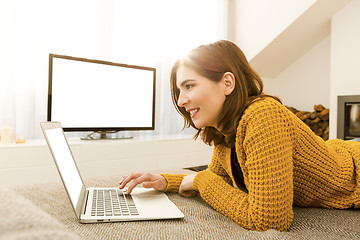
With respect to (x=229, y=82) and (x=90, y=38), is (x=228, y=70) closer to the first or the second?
(x=229, y=82)

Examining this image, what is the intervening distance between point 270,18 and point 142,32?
1783 millimetres

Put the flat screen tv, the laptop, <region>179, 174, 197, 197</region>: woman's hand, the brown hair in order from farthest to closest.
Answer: the flat screen tv
<region>179, 174, 197, 197</region>: woman's hand
the brown hair
the laptop

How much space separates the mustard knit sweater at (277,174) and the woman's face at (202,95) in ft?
0.41

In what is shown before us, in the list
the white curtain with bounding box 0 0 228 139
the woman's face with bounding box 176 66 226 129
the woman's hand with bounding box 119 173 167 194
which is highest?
the white curtain with bounding box 0 0 228 139

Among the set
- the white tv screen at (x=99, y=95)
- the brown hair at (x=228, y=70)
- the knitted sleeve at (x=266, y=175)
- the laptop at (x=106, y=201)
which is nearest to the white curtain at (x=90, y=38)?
the white tv screen at (x=99, y=95)

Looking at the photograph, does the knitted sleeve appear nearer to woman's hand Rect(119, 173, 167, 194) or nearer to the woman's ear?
the woman's ear

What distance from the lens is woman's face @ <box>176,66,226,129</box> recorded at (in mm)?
935

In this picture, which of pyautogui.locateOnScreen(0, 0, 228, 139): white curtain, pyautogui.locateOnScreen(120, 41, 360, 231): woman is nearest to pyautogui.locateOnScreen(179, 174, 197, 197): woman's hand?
pyautogui.locateOnScreen(120, 41, 360, 231): woman

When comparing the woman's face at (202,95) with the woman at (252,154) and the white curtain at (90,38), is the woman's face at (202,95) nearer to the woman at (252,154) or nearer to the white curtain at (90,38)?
the woman at (252,154)

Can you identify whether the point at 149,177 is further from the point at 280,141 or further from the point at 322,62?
the point at 322,62

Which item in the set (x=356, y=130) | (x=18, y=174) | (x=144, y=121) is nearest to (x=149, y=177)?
(x=18, y=174)

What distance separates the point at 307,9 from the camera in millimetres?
3582

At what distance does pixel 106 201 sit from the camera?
0.83 m

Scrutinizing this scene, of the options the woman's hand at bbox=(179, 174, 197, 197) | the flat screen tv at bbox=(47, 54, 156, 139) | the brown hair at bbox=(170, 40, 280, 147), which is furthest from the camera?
the flat screen tv at bbox=(47, 54, 156, 139)
